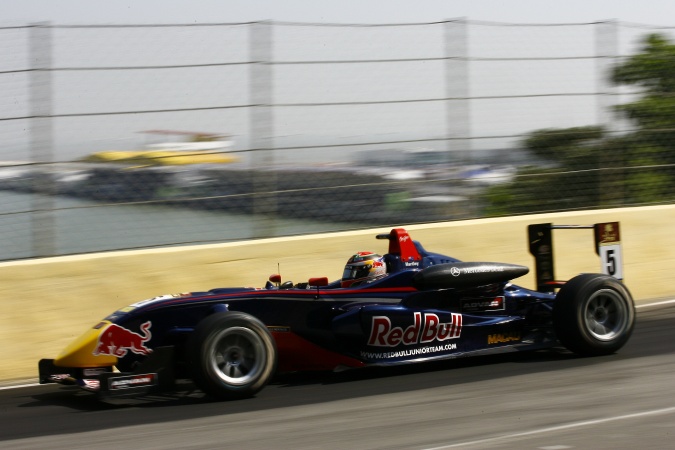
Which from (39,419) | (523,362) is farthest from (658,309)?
(39,419)

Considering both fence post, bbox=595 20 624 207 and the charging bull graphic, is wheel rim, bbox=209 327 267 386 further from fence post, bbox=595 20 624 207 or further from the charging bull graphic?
fence post, bbox=595 20 624 207

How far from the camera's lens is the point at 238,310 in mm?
7281

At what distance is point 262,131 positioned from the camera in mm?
9227

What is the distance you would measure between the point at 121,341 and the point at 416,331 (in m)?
2.16

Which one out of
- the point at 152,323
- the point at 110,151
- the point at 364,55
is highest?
the point at 364,55

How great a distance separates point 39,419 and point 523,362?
142 inches

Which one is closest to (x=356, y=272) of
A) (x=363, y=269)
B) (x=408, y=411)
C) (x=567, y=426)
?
(x=363, y=269)

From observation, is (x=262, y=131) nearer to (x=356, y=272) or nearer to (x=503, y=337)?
(x=356, y=272)

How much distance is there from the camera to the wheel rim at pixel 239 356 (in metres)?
6.81

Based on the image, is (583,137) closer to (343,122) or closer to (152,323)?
(343,122)

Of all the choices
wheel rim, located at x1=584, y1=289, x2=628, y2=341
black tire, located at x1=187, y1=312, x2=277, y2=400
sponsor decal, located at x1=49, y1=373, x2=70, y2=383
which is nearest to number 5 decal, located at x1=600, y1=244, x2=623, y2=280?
wheel rim, located at x1=584, y1=289, x2=628, y2=341

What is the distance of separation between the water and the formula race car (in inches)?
54.7

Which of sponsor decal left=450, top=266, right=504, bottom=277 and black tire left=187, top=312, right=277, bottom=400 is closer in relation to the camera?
black tire left=187, top=312, right=277, bottom=400

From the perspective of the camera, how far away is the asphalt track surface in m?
5.55
